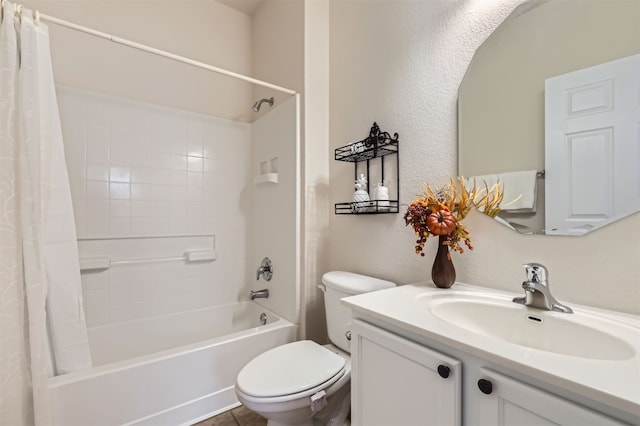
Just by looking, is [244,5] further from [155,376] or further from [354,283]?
[155,376]

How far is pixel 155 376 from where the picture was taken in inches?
52.9

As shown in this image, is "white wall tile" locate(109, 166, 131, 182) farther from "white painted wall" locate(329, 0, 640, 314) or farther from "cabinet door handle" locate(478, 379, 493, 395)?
"cabinet door handle" locate(478, 379, 493, 395)

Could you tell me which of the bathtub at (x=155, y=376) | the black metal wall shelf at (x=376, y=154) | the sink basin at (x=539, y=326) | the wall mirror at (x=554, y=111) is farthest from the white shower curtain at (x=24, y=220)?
the wall mirror at (x=554, y=111)

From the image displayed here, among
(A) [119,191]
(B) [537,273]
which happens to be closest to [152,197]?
(A) [119,191]

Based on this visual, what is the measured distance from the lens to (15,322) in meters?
1.03

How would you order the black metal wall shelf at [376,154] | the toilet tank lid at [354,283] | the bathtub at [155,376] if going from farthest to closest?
the black metal wall shelf at [376,154] → the toilet tank lid at [354,283] → the bathtub at [155,376]

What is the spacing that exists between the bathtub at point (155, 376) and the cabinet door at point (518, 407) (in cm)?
124

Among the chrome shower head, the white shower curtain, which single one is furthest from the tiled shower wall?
the white shower curtain

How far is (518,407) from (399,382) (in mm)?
290

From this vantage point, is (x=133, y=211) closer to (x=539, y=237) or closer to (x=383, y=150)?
(x=383, y=150)

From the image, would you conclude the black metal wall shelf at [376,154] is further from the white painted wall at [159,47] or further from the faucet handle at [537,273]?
the white painted wall at [159,47]

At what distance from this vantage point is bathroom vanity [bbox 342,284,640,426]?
0.49 m

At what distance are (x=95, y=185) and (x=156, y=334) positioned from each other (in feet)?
3.51

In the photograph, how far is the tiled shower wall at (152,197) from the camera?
1.80m
